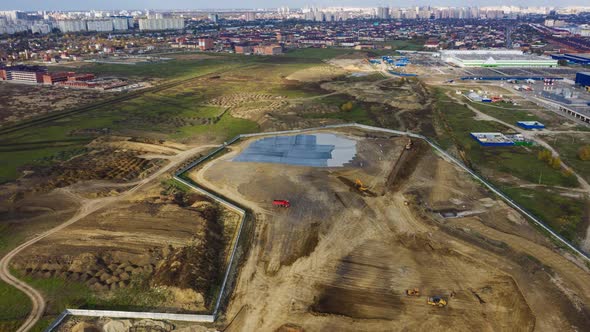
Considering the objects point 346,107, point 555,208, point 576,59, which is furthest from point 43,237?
point 576,59

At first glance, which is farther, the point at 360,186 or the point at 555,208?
the point at 360,186

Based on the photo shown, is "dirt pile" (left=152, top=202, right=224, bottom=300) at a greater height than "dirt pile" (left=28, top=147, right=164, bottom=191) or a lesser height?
lesser

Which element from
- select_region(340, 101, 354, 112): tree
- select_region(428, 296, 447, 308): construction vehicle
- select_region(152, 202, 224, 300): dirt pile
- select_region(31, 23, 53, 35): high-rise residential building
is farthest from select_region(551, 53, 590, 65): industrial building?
select_region(31, 23, 53, 35): high-rise residential building

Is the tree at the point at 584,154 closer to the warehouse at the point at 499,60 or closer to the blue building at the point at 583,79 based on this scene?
the blue building at the point at 583,79

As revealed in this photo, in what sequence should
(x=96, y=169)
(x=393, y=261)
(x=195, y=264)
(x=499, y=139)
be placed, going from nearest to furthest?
(x=195, y=264)
(x=393, y=261)
(x=96, y=169)
(x=499, y=139)

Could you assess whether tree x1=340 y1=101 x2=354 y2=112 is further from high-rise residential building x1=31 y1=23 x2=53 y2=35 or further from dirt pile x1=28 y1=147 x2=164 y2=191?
high-rise residential building x1=31 y1=23 x2=53 y2=35

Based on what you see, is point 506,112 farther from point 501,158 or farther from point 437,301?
point 437,301
